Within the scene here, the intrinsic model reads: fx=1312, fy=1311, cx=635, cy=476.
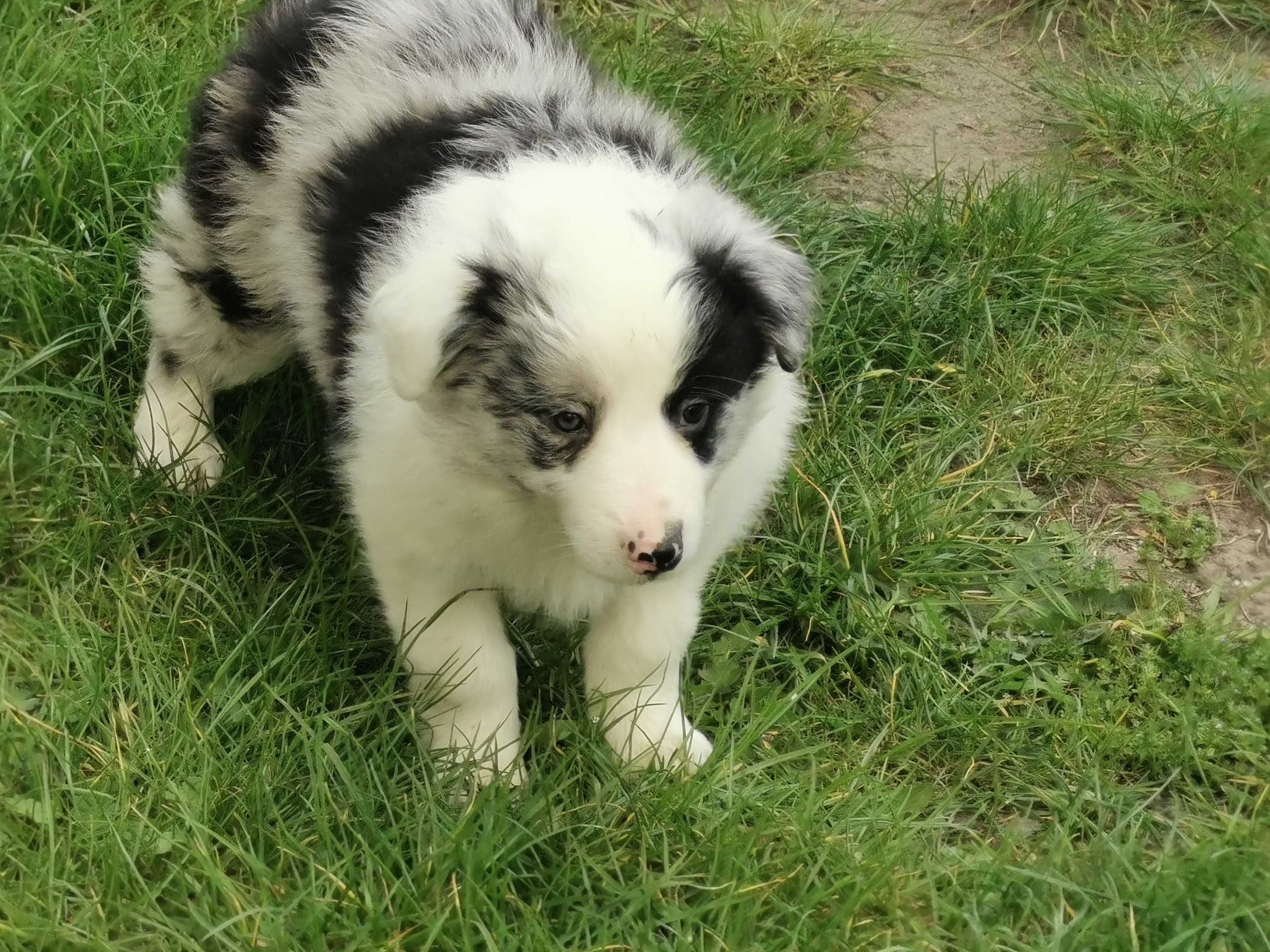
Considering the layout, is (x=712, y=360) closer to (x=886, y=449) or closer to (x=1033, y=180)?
(x=886, y=449)

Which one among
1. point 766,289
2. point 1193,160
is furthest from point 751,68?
point 766,289

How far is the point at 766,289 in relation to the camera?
2367 mm

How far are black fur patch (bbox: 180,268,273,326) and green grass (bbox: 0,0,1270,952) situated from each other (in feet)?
0.80

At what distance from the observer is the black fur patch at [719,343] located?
86.4 inches

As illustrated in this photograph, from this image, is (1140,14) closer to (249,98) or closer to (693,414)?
(249,98)

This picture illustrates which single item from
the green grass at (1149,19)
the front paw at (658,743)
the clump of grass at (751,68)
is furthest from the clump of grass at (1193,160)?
the front paw at (658,743)

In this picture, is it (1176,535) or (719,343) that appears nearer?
(719,343)

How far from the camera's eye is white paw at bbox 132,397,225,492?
3172 mm

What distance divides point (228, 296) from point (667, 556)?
168cm

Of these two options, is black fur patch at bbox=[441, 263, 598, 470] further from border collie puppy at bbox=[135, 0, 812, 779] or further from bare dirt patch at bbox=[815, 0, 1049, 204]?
bare dirt patch at bbox=[815, 0, 1049, 204]

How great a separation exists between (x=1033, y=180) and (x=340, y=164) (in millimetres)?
2348

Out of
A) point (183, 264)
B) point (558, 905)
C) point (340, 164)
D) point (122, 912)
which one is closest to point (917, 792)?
point (558, 905)

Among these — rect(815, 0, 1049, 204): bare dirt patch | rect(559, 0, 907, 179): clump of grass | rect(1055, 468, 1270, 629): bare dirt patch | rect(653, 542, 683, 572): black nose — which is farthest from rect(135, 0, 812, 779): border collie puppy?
rect(815, 0, 1049, 204): bare dirt patch

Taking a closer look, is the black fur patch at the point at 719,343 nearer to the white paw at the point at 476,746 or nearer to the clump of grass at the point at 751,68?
the white paw at the point at 476,746
